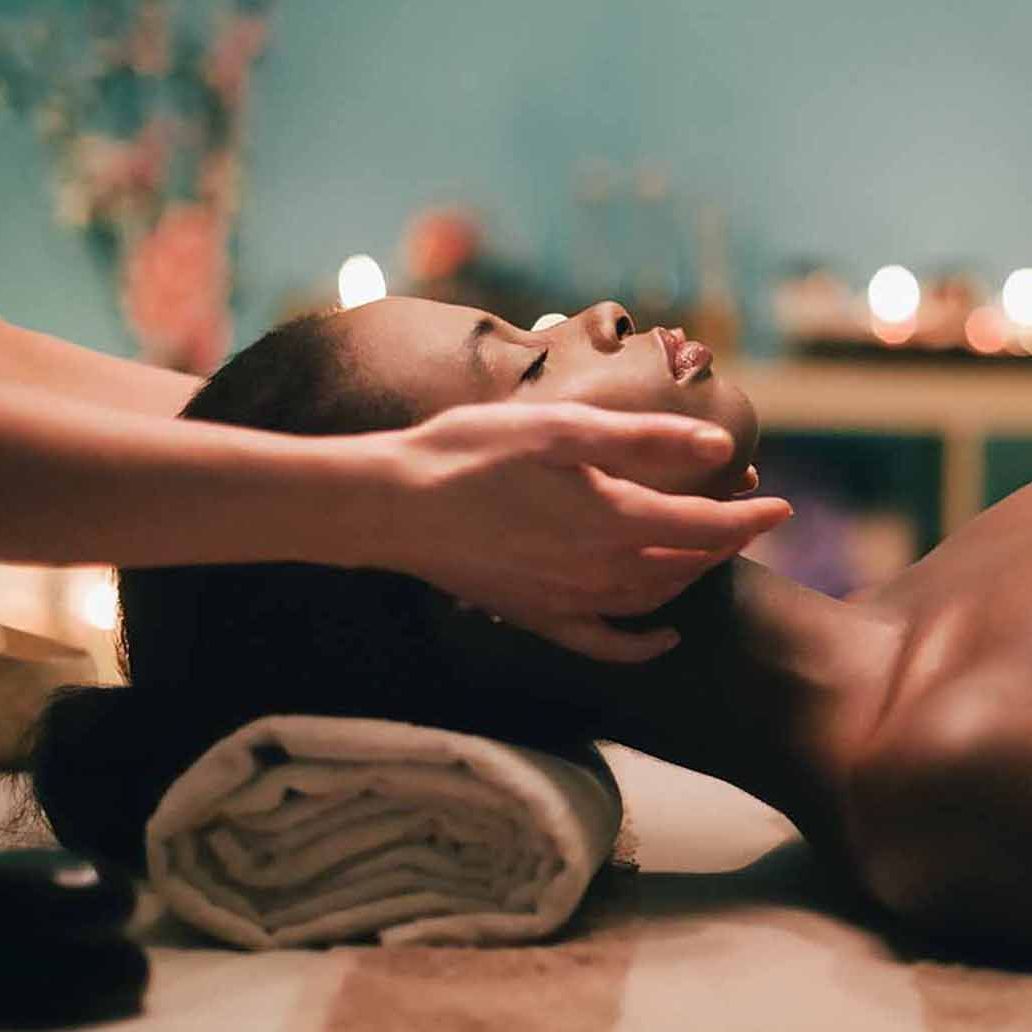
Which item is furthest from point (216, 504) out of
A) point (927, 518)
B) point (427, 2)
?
point (427, 2)

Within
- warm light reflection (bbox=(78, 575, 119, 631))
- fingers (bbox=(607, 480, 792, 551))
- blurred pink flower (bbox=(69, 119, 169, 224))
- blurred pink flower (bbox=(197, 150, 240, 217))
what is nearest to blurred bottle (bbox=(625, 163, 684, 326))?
blurred pink flower (bbox=(197, 150, 240, 217))

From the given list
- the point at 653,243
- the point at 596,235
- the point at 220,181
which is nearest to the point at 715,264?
the point at 653,243

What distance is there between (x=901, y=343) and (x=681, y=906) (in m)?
1.79

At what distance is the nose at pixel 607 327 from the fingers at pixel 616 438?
0.74 feet

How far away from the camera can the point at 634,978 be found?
0.75 meters

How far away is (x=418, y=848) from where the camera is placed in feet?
2.75

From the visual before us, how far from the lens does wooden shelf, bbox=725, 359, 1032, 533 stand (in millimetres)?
2484

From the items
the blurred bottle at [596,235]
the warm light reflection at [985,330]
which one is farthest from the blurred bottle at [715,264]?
the warm light reflection at [985,330]

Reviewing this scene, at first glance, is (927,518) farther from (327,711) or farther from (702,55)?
(327,711)

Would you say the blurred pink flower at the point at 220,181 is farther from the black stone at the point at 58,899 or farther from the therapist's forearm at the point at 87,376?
the black stone at the point at 58,899

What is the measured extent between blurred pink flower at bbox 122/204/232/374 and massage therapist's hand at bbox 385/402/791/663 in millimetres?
2110

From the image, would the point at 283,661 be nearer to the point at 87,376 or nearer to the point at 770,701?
the point at 770,701

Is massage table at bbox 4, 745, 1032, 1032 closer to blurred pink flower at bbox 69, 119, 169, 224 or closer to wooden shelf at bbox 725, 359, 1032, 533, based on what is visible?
wooden shelf at bbox 725, 359, 1032, 533

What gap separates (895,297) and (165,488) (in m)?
2.15
